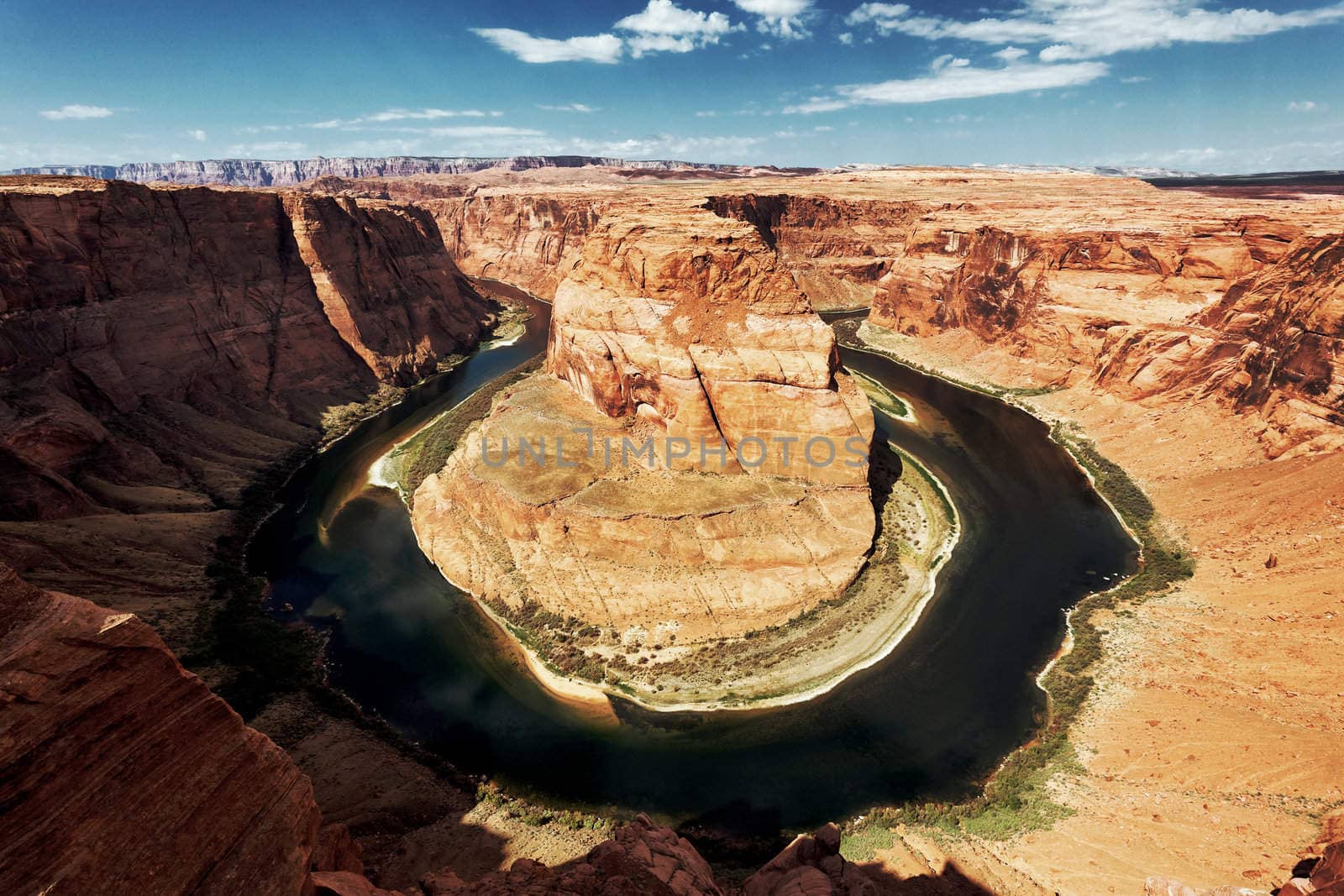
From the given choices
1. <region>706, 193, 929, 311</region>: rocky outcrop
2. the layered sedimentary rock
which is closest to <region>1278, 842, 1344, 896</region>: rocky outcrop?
the layered sedimentary rock

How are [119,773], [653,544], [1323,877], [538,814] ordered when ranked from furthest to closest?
1. [653,544]
2. [538,814]
3. [1323,877]
4. [119,773]

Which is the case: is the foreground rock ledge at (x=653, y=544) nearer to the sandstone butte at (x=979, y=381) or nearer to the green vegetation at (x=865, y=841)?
the green vegetation at (x=865, y=841)

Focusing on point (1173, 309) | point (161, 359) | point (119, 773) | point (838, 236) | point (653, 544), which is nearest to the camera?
point (119, 773)

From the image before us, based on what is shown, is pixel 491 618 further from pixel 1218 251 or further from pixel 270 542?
pixel 1218 251

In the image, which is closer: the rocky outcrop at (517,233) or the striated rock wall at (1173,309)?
the striated rock wall at (1173,309)

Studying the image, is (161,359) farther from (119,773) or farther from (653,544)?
(119,773)

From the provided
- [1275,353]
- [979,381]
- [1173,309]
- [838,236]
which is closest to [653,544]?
[1275,353]

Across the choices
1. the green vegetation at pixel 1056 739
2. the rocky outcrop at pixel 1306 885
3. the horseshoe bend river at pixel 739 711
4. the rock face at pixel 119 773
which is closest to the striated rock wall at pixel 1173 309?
the green vegetation at pixel 1056 739
